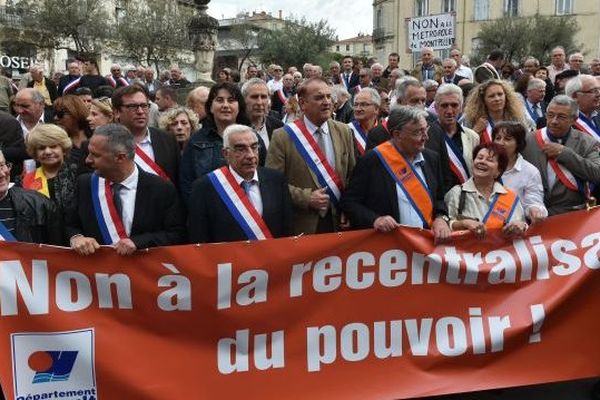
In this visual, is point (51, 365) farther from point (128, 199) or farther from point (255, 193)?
point (255, 193)

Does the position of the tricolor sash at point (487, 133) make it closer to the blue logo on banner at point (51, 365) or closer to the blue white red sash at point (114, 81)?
the blue logo on banner at point (51, 365)

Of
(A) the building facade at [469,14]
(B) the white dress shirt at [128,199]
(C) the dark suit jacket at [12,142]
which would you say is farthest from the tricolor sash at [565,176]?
(A) the building facade at [469,14]

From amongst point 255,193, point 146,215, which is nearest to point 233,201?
point 255,193

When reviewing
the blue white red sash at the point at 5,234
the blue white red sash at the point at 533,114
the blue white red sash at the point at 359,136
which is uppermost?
the blue white red sash at the point at 533,114

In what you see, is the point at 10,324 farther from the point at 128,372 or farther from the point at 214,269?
the point at 214,269

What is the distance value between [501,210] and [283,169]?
5.06 feet

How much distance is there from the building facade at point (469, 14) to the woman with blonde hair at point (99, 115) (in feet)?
137

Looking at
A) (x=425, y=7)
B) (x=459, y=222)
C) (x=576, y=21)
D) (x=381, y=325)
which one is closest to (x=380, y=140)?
(x=459, y=222)

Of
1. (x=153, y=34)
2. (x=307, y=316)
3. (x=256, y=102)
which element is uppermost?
(x=153, y=34)

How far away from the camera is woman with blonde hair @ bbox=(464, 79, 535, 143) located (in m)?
5.48

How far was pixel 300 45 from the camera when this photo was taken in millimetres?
41969

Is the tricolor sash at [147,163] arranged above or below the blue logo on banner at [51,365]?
above

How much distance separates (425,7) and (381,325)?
57.5 m

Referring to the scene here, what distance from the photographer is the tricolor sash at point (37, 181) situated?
4.39 metres
